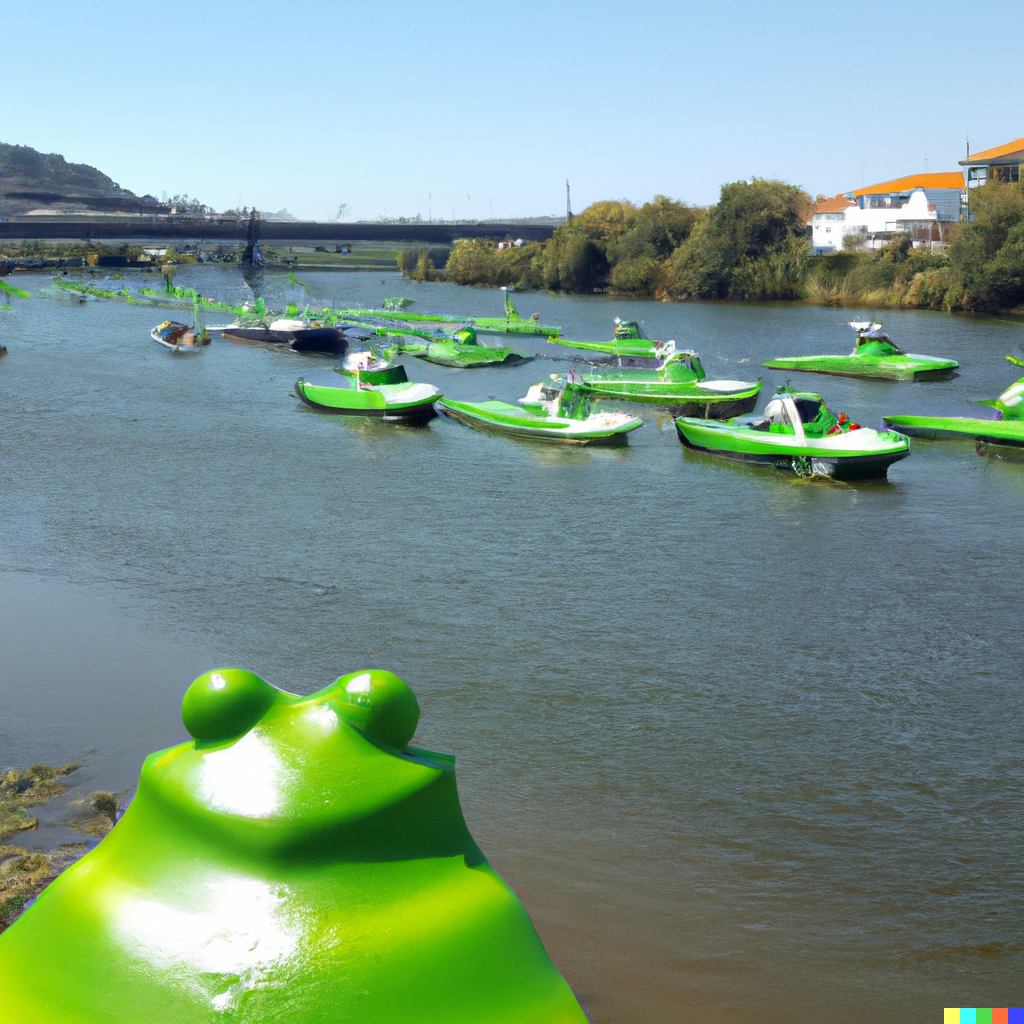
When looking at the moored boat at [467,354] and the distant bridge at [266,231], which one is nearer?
the moored boat at [467,354]

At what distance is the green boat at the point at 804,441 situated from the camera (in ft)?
88.8

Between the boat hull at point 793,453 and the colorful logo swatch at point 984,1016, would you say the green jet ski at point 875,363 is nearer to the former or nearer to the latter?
the boat hull at point 793,453

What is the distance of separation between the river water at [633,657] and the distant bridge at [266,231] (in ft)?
338

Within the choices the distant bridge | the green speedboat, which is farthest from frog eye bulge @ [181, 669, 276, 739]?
the distant bridge

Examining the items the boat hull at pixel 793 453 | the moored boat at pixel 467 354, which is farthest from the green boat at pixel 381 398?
the moored boat at pixel 467 354

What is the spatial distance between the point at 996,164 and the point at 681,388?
3235 inches

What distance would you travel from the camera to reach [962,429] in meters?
32.5

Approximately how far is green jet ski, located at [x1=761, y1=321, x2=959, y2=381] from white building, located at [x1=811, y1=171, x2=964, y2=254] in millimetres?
52011

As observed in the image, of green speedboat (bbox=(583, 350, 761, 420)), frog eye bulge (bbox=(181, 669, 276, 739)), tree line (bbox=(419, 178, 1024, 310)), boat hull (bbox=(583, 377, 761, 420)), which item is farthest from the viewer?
tree line (bbox=(419, 178, 1024, 310))

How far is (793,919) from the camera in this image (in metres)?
9.27

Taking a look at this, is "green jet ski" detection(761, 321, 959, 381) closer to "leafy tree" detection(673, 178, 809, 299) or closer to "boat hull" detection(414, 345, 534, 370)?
"boat hull" detection(414, 345, 534, 370)

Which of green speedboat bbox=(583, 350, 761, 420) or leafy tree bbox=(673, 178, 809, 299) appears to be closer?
green speedboat bbox=(583, 350, 761, 420)

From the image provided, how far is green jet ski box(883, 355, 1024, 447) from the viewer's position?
31.5m

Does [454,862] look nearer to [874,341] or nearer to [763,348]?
[874,341]
